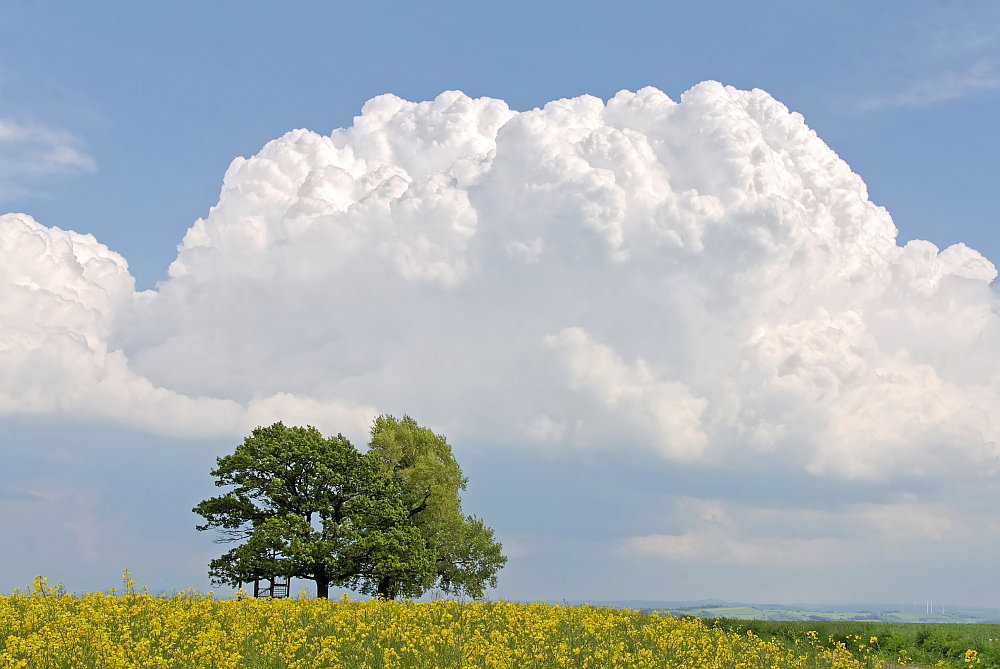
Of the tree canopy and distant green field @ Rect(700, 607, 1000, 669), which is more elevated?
the tree canopy

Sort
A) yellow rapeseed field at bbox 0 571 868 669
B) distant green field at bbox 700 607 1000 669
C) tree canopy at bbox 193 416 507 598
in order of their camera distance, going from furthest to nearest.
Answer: tree canopy at bbox 193 416 507 598, distant green field at bbox 700 607 1000 669, yellow rapeseed field at bbox 0 571 868 669

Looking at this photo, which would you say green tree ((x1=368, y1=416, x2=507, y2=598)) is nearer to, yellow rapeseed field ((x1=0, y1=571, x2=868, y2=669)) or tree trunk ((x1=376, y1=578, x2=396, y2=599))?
tree trunk ((x1=376, y1=578, x2=396, y2=599))

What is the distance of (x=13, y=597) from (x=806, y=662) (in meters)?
19.7

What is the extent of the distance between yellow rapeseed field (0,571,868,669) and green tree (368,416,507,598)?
83.2 ft

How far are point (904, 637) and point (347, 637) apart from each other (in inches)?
697

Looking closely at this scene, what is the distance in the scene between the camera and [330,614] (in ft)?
71.0

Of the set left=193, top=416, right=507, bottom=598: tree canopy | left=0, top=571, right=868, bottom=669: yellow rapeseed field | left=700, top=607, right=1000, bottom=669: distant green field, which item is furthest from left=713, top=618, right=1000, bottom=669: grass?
left=193, top=416, right=507, bottom=598: tree canopy

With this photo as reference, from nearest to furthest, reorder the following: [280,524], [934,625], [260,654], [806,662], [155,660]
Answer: [155,660] < [260,654] < [806,662] < [934,625] < [280,524]

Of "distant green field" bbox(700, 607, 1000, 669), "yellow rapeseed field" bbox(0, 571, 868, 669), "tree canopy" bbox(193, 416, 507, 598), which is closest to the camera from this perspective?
"yellow rapeseed field" bbox(0, 571, 868, 669)

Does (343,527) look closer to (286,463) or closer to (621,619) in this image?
(286,463)

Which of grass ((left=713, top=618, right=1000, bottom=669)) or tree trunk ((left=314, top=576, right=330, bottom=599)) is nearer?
grass ((left=713, top=618, right=1000, bottom=669))

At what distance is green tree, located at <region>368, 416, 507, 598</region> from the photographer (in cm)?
4928

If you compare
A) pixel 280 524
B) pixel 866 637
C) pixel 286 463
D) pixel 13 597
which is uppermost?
pixel 286 463

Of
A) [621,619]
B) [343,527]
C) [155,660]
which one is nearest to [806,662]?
[621,619]
